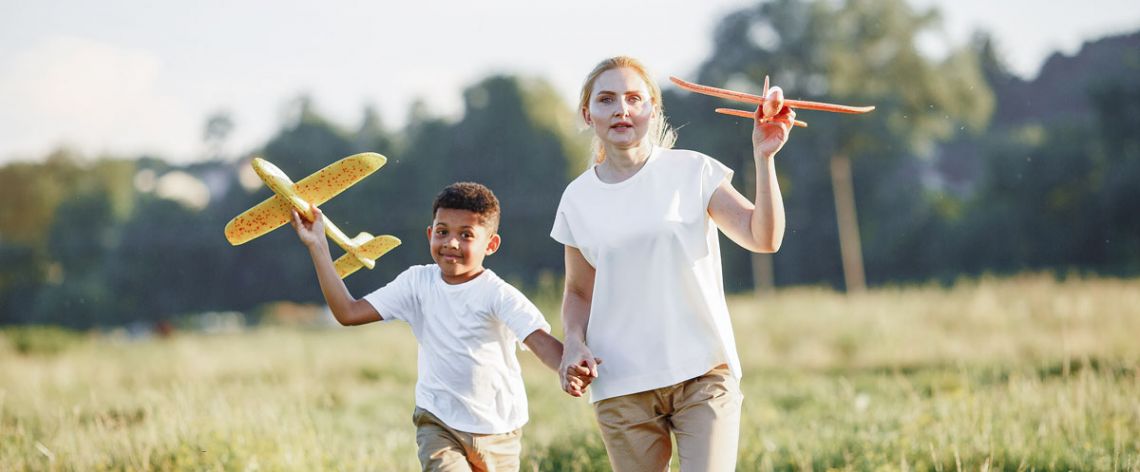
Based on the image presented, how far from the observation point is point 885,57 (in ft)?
78.5

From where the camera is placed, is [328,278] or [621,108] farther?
[328,278]

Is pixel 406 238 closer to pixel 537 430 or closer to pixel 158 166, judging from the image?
pixel 158 166

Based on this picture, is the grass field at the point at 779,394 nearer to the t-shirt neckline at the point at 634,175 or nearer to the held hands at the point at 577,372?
the held hands at the point at 577,372

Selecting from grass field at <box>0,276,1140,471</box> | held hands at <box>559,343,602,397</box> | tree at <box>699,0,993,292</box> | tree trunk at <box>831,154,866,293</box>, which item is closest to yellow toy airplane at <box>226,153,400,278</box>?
held hands at <box>559,343,602,397</box>

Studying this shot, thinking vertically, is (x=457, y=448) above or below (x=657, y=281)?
below

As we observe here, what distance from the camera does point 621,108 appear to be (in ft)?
11.4

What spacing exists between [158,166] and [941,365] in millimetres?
55924

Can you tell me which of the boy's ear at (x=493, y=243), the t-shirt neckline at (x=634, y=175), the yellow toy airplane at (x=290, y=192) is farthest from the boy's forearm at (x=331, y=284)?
the t-shirt neckline at (x=634, y=175)

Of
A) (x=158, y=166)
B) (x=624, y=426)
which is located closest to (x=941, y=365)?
(x=624, y=426)

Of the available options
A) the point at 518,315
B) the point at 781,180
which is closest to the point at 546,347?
the point at 518,315

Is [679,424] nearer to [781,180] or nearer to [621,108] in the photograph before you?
[621,108]

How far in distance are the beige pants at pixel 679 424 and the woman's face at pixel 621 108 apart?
82 centimetres

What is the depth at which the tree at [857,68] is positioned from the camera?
23641 mm

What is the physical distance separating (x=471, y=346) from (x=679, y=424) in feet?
2.52
